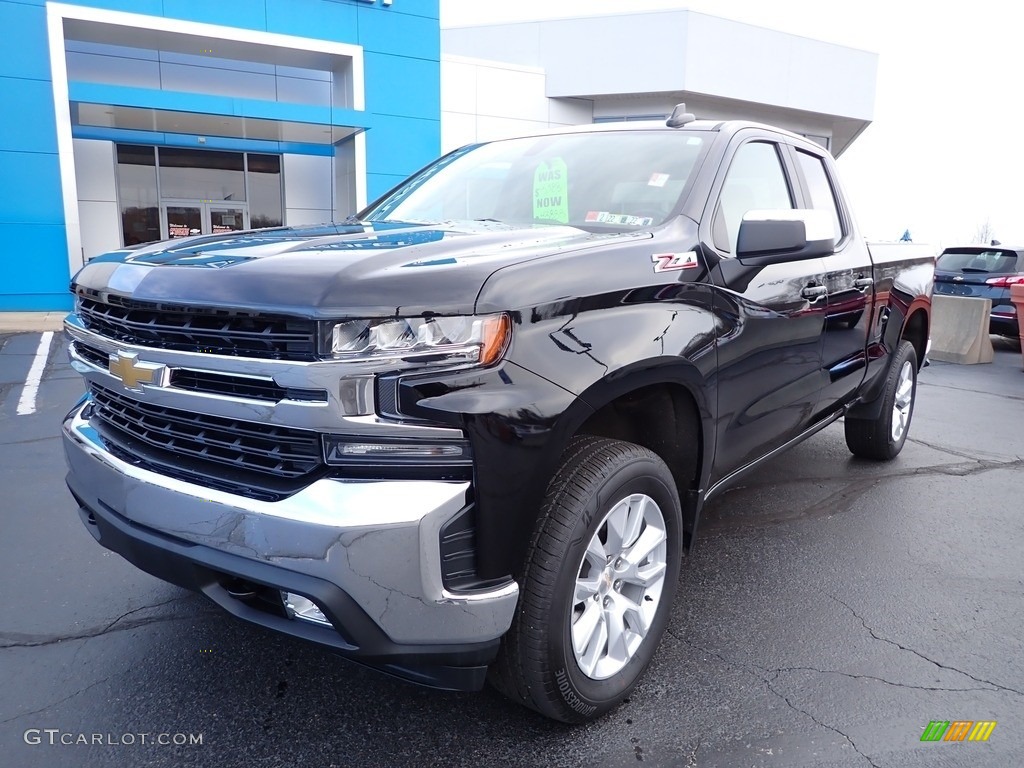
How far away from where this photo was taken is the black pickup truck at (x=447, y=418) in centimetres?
189

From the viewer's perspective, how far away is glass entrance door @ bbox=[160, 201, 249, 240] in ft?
59.9

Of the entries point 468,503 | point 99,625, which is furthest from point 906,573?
point 99,625

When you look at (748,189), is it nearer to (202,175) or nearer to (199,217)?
(202,175)

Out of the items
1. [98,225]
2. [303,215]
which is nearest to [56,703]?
[98,225]

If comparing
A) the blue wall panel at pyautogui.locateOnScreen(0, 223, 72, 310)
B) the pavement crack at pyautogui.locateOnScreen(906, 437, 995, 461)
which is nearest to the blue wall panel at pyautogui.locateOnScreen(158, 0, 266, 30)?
the blue wall panel at pyautogui.locateOnScreen(0, 223, 72, 310)

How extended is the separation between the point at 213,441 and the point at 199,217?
18272 mm

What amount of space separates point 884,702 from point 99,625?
2.89m

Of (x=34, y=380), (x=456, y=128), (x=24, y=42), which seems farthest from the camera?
(x=456, y=128)

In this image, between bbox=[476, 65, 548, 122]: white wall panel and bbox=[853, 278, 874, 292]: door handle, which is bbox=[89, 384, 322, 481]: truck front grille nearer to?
bbox=[853, 278, 874, 292]: door handle

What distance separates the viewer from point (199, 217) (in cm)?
1864

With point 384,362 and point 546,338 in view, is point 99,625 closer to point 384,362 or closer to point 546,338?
point 384,362

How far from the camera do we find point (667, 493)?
8.41ft

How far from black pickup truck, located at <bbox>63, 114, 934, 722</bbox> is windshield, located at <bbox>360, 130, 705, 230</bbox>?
0.09ft

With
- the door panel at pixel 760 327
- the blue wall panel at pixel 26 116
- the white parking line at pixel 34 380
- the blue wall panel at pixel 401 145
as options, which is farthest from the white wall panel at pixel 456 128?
the door panel at pixel 760 327
